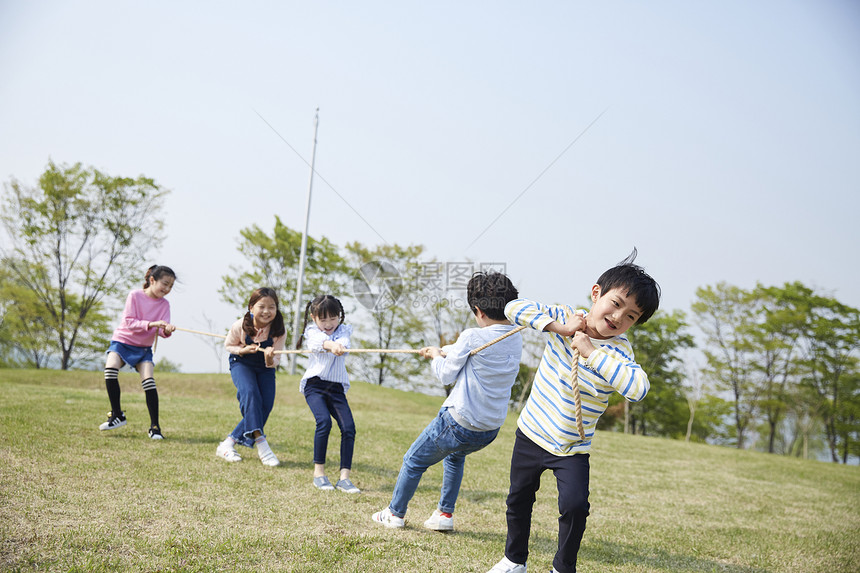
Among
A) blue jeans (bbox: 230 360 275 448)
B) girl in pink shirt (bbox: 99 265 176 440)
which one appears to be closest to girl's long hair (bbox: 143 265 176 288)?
girl in pink shirt (bbox: 99 265 176 440)

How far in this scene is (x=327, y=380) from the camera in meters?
5.29

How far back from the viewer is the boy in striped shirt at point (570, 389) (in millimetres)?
2850

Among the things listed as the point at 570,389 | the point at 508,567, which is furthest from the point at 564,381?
the point at 508,567

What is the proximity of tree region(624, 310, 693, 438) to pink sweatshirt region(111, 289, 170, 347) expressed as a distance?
26.5 meters

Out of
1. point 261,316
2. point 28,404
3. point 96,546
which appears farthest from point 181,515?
point 28,404

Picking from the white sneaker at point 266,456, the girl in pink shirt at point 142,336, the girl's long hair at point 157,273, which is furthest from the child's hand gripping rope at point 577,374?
the girl's long hair at point 157,273

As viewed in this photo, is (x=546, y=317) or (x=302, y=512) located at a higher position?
(x=546, y=317)

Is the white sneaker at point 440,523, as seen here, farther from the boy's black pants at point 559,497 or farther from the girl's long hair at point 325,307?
the girl's long hair at point 325,307

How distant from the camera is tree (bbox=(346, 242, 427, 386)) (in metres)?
27.1

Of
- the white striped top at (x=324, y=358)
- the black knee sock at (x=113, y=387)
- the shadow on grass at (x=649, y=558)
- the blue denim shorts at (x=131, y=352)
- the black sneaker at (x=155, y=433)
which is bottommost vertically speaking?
the black sneaker at (x=155, y=433)

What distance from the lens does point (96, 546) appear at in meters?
3.05

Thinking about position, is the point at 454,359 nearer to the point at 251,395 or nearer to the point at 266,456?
the point at 251,395

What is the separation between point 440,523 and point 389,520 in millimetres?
363

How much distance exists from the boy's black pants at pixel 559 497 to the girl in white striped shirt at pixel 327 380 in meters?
2.21
